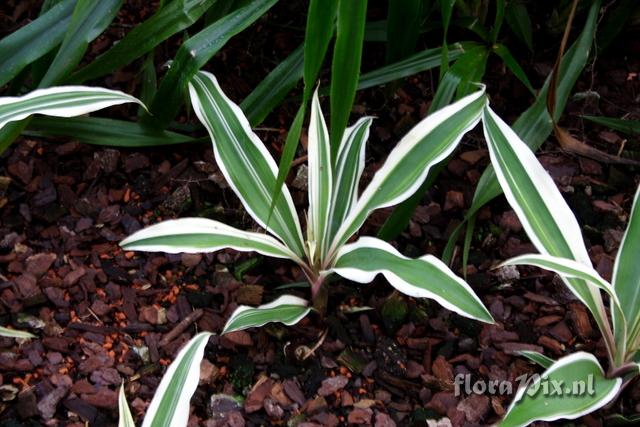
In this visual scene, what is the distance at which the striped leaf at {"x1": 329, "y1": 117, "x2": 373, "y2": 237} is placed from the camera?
3.42 ft

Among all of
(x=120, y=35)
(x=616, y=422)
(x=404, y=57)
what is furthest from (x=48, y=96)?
(x=616, y=422)

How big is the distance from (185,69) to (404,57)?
1.15 feet

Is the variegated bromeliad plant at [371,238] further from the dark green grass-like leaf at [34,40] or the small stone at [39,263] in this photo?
the small stone at [39,263]

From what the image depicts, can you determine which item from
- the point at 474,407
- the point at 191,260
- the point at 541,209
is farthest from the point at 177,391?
the point at 541,209

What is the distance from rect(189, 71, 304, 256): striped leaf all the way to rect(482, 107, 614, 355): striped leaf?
30cm

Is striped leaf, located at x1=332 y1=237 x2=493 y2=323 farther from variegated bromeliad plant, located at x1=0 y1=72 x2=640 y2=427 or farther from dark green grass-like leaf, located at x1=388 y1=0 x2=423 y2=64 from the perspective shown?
dark green grass-like leaf, located at x1=388 y1=0 x2=423 y2=64

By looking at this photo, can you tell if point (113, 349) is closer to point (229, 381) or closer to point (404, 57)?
point (229, 381)

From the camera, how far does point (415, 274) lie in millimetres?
893

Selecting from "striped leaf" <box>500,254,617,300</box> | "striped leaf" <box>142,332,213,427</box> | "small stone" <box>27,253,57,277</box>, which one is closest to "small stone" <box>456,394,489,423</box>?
"striped leaf" <box>500,254,617,300</box>

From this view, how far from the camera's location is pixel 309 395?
1.02 metres

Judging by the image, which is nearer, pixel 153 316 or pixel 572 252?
pixel 572 252

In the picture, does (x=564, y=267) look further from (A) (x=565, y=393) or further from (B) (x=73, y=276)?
(B) (x=73, y=276)

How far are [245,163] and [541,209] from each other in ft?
1.36

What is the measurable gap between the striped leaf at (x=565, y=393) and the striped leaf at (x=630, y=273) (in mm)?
76
